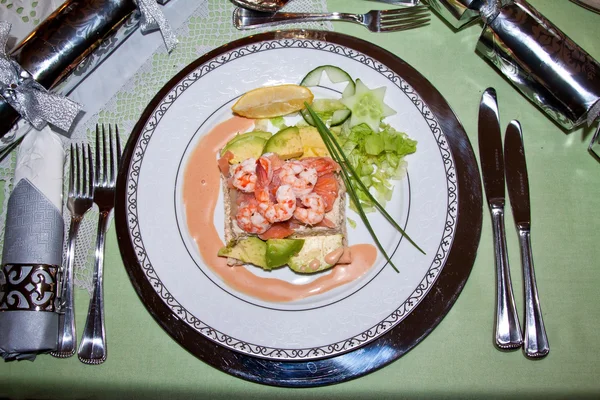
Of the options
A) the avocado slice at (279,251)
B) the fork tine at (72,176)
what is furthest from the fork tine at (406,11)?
the fork tine at (72,176)

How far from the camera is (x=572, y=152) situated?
259 cm

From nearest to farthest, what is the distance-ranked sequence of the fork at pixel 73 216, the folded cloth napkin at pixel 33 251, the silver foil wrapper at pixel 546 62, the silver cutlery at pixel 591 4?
the folded cloth napkin at pixel 33 251 → the fork at pixel 73 216 → the silver foil wrapper at pixel 546 62 → the silver cutlery at pixel 591 4

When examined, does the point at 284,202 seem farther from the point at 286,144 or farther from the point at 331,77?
the point at 331,77

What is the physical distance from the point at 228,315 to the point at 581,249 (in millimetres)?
1769

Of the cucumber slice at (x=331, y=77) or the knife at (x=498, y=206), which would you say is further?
the cucumber slice at (x=331, y=77)

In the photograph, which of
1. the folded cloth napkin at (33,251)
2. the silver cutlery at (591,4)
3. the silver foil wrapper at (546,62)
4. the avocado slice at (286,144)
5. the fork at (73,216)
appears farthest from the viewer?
the silver cutlery at (591,4)

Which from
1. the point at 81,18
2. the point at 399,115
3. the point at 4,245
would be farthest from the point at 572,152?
the point at 4,245

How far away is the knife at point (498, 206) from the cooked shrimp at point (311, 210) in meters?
0.85

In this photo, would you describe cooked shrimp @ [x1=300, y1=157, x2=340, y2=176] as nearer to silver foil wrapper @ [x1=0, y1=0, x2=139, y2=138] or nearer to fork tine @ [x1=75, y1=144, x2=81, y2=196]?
fork tine @ [x1=75, y1=144, x2=81, y2=196]

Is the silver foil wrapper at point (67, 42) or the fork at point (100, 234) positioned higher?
the silver foil wrapper at point (67, 42)

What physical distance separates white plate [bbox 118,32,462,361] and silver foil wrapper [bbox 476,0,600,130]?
A: 1.71 feet

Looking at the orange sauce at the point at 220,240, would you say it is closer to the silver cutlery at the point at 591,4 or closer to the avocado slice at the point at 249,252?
the avocado slice at the point at 249,252

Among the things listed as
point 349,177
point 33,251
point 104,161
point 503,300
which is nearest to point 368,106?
point 349,177

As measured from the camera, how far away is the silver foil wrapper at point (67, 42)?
98.0 inches
